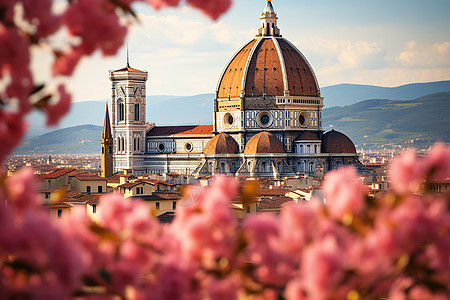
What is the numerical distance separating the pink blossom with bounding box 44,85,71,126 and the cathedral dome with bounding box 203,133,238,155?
6293 centimetres

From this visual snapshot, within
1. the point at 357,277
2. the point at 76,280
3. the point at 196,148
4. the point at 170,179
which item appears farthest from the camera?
the point at 196,148

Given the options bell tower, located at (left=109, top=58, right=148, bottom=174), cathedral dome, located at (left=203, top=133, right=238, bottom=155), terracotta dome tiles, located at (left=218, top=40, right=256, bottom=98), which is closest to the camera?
cathedral dome, located at (left=203, top=133, right=238, bottom=155)

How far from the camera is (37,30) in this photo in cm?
371

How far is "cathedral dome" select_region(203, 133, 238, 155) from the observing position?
220ft

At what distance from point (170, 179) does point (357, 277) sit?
201 ft

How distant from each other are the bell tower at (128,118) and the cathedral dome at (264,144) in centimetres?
1297

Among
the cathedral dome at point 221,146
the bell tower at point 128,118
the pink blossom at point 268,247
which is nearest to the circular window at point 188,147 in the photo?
the bell tower at point 128,118

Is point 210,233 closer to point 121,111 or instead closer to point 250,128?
point 250,128

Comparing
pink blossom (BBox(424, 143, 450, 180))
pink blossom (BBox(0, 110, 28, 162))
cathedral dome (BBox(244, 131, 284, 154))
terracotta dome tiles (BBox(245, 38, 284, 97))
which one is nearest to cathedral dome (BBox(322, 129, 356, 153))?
cathedral dome (BBox(244, 131, 284, 154))

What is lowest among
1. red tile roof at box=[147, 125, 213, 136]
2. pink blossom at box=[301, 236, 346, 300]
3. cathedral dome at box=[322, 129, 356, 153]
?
pink blossom at box=[301, 236, 346, 300]

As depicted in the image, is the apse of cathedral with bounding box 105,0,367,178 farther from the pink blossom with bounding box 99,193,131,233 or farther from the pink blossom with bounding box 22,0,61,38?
the pink blossom with bounding box 22,0,61,38

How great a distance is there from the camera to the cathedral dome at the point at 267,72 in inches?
2783

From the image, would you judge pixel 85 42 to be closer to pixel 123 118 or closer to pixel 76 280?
pixel 76 280

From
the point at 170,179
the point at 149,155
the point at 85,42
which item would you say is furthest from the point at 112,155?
the point at 85,42
